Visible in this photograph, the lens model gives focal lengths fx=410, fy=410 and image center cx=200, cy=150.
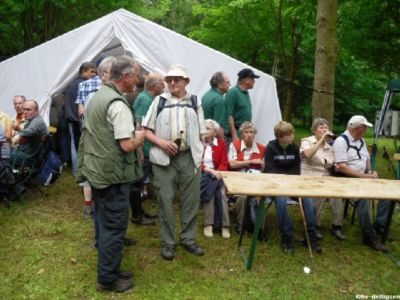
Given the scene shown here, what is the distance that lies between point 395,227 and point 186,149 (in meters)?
2.91

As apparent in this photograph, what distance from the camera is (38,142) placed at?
5.13 metres

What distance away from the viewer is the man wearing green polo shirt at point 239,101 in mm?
5344

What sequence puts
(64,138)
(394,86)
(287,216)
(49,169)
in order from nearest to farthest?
(287,216), (49,169), (64,138), (394,86)

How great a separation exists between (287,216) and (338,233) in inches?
32.3

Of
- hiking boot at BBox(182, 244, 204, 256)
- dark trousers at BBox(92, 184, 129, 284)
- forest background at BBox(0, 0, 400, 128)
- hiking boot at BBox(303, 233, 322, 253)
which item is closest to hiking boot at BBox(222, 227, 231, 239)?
hiking boot at BBox(182, 244, 204, 256)

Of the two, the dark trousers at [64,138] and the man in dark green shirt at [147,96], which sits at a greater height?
the man in dark green shirt at [147,96]

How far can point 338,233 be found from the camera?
14.6 ft

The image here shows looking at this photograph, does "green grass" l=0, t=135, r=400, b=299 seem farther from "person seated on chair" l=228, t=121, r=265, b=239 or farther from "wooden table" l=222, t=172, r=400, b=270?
"person seated on chair" l=228, t=121, r=265, b=239

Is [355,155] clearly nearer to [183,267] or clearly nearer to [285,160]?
[285,160]

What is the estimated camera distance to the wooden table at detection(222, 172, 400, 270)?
3.25 m

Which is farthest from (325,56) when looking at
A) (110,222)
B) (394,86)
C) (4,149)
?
(4,149)

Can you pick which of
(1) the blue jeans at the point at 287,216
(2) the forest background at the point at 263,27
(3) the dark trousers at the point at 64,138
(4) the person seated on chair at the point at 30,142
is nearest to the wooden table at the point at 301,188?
(1) the blue jeans at the point at 287,216

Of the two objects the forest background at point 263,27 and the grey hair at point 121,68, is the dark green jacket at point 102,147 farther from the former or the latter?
the forest background at point 263,27

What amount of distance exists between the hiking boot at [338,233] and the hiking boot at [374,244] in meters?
0.23
